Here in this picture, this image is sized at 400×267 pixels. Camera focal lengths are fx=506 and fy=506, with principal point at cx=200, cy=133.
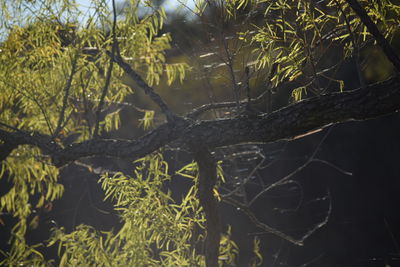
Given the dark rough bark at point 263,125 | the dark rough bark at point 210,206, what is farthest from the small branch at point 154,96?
the dark rough bark at point 210,206

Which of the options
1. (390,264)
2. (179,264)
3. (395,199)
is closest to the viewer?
(179,264)

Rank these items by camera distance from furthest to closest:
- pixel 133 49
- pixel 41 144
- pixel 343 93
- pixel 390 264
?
1. pixel 390 264
2. pixel 133 49
3. pixel 41 144
4. pixel 343 93

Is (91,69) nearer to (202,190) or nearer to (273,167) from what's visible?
(202,190)

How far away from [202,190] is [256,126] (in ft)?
1.15

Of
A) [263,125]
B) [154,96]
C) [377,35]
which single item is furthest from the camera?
[154,96]

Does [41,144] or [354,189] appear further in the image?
[354,189]

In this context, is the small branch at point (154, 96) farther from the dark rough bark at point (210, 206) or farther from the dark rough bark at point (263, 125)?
the dark rough bark at point (210, 206)

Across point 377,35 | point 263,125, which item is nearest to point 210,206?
point 263,125

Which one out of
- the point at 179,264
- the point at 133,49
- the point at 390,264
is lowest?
the point at 390,264

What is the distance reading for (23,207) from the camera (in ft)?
8.93

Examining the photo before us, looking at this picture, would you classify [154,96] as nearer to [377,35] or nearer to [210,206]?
[210,206]

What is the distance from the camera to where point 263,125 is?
4.76 feet

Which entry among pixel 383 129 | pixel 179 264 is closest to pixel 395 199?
pixel 383 129

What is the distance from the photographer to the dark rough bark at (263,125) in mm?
1254
